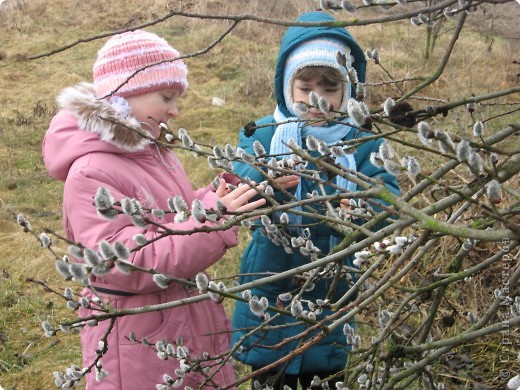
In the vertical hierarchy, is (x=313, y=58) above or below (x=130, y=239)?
above

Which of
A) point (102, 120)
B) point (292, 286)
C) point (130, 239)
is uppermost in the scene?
point (102, 120)

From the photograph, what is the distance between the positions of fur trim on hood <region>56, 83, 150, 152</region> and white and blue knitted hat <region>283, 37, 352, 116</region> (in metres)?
0.60

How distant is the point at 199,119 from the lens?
739 centimetres

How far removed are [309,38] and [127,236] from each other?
39.6 inches

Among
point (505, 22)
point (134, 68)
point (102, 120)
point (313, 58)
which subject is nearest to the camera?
point (102, 120)

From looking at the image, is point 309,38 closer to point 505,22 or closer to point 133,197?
point 133,197

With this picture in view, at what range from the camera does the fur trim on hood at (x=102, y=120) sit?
6.14 feet

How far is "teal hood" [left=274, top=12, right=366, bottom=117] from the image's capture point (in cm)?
219

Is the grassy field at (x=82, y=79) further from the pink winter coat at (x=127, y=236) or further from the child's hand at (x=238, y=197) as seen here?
the child's hand at (x=238, y=197)

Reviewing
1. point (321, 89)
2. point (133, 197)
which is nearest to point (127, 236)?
point (133, 197)

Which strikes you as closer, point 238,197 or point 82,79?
point 238,197

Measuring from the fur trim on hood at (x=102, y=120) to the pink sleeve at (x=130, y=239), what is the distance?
139mm

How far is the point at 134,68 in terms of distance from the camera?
1980 mm

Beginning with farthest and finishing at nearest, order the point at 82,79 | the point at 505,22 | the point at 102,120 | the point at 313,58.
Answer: the point at 82,79 → the point at 505,22 → the point at 313,58 → the point at 102,120
